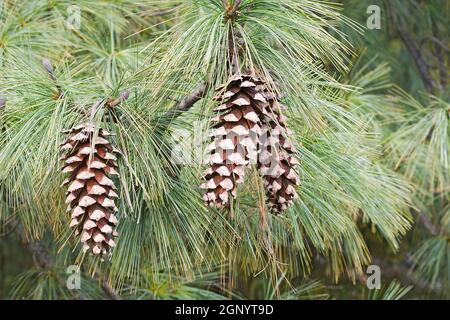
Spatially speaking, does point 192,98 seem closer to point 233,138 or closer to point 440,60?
point 233,138

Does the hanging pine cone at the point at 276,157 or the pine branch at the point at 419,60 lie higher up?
the pine branch at the point at 419,60

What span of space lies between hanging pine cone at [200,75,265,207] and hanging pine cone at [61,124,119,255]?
13 centimetres

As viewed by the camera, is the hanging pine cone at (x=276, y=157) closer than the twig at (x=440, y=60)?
Yes

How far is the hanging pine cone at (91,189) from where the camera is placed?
3.06 feet

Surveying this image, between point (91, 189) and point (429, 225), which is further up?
point (429, 225)

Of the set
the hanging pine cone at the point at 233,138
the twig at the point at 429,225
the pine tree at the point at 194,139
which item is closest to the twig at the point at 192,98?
the pine tree at the point at 194,139

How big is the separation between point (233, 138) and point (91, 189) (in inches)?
7.6

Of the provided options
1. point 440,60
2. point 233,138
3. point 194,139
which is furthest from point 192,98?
point 440,60

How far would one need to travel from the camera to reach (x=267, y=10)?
3.34 ft

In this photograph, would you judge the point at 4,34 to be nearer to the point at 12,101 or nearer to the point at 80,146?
the point at 12,101

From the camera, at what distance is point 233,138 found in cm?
90

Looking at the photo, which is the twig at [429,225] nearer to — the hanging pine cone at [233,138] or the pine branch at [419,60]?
the pine branch at [419,60]

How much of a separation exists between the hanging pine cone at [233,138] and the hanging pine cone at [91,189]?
129mm
